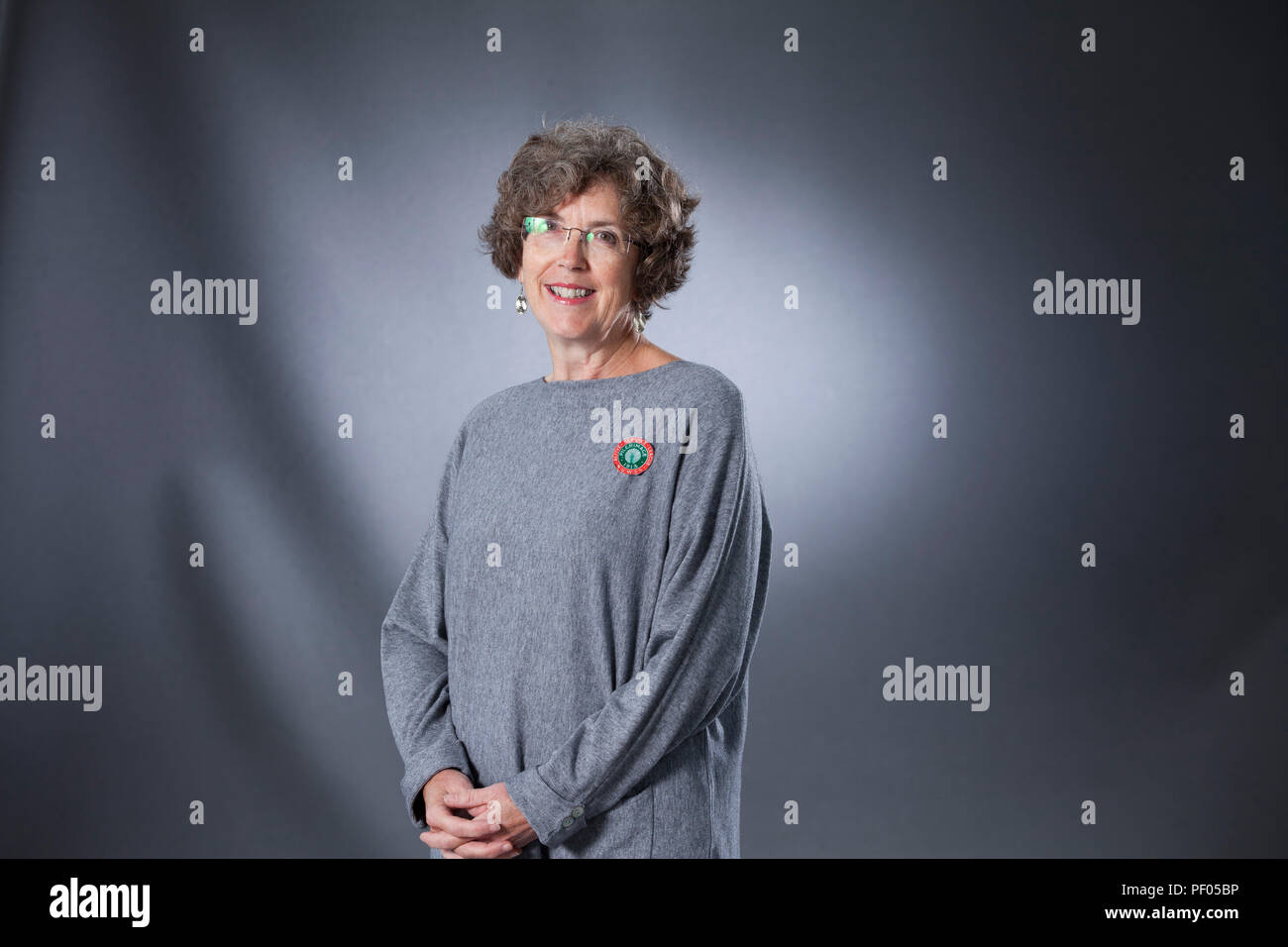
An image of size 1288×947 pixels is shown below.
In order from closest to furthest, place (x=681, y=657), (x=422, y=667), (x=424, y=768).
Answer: (x=681, y=657), (x=424, y=768), (x=422, y=667)

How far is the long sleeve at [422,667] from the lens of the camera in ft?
4.62

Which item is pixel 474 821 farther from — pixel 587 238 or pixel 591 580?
pixel 587 238

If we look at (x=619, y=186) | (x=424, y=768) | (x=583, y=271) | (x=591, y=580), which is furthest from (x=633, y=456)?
(x=424, y=768)

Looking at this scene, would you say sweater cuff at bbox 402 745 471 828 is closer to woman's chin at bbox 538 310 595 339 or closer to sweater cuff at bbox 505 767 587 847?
sweater cuff at bbox 505 767 587 847

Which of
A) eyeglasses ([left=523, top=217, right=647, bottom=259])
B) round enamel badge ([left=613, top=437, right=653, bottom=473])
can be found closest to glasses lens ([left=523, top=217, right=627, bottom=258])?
eyeglasses ([left=523, top=217, right=647, bottom=259])

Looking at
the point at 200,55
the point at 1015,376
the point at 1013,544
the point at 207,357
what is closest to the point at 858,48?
the point at 1015,376

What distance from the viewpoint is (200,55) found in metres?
2.80

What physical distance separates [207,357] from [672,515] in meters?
1.92

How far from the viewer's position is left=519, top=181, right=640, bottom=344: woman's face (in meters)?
1.45

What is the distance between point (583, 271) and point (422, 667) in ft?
1.97

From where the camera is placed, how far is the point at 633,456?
1348mm

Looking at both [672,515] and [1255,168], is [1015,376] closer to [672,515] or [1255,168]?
[1255,168]

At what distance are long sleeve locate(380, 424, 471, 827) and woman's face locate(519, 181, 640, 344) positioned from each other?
0.24 meters

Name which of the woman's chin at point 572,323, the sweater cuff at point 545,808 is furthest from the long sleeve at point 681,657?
the woman's chin at point 572,323
